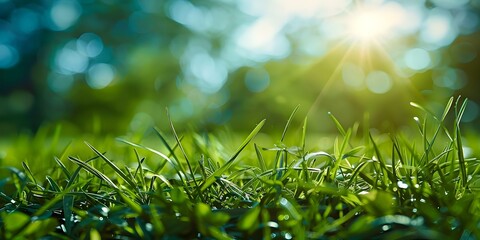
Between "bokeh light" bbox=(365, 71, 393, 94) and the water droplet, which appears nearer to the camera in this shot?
the water droplet

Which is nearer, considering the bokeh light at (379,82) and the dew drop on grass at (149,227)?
the dew drop on grass at (149,227)

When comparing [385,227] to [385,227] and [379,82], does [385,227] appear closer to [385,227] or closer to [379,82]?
[385,227]

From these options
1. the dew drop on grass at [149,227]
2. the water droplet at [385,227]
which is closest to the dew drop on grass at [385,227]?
the water droplet at [385,227]

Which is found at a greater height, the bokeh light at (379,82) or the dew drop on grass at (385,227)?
the dew drop on grass at (385,227)

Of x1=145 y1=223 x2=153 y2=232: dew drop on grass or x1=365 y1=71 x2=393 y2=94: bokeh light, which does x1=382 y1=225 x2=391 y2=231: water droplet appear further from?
x1=365 y1=71 x2=393 y2=94: bokeh light

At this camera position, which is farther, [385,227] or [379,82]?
[379,82]

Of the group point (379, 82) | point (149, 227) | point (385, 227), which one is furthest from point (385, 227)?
point (379, 82)

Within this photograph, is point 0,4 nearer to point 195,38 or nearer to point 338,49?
point 195,38

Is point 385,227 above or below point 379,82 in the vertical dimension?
above

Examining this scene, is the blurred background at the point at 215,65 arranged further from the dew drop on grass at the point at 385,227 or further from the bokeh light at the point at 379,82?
the dew drop on grass at the point at 385,227

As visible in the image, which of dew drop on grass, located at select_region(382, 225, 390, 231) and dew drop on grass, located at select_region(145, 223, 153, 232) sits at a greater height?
dew drop on grass, located at select_region(382, 225, 390, 231)

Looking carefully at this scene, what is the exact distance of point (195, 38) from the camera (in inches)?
832

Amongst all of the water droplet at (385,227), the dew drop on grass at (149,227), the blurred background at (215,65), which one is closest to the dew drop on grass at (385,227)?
the water droplet at (385,227)

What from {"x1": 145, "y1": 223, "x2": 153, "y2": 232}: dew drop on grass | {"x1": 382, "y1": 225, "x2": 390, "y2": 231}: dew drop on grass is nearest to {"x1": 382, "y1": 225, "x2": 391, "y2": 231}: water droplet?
{"x1": 382, "y1": 225, "x2": 390, "y2": 231}: dew drop on grass
